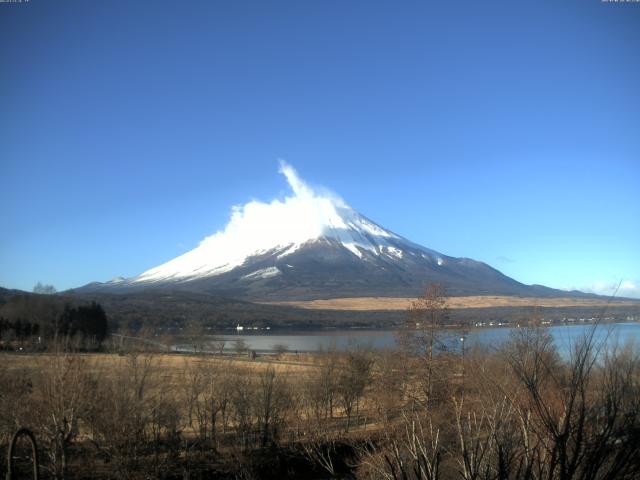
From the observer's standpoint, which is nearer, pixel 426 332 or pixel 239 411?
pixel 239 411

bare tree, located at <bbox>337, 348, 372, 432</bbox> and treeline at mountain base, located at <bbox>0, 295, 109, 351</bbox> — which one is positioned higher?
treeline at mountain base, located at <bbox>0, 295, 109, 351</bbox>

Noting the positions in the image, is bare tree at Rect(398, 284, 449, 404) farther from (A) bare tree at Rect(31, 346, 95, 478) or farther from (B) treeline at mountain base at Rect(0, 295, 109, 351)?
(B) treeline at mountain base at Rect(0, 295, 109, 351)

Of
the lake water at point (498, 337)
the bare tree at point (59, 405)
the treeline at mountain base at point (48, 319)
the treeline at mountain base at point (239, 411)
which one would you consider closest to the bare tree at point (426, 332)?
the treeline at mountain base at point (239, 411)

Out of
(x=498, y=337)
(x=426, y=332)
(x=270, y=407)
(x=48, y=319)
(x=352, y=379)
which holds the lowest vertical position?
(x=270, y=407)

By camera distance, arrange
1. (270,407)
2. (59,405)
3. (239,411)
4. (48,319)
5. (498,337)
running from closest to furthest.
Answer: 1. (59,405)
2. (239,411)
3. (270,407)
4. (498,337)
5. (48,319)

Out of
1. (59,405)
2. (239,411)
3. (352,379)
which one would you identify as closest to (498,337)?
(352,379)

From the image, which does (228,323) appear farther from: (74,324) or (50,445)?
(50,445)

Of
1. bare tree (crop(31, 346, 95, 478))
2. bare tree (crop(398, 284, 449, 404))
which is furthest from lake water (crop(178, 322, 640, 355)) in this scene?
A: bare tree (crop(31, 346, 95, 478))

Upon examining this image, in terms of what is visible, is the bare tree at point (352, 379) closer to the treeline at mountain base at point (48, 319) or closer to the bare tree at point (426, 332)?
the bare tree at point (426, 332)

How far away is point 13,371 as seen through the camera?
88.5 ft

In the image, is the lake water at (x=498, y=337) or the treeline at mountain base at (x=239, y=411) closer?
the lake water at (x=498, y=337)

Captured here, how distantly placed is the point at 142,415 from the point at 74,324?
71.0 metres

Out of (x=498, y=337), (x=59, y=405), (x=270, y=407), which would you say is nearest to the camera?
(x=59, y=405)

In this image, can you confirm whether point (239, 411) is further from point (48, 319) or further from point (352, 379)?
point (48, 319)
